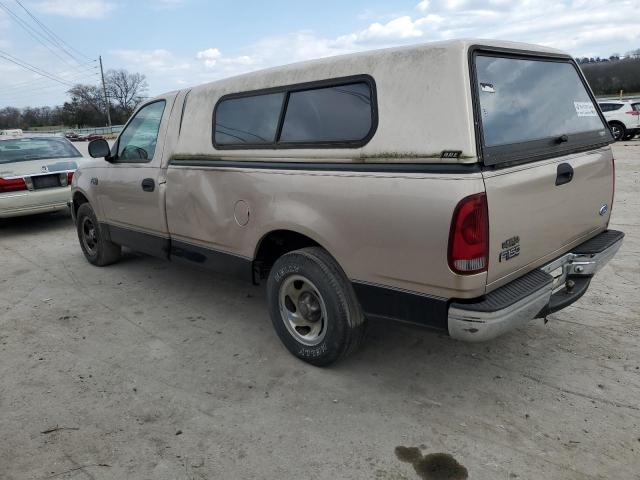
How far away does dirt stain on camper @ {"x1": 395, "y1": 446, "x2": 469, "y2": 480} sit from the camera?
2.35 m

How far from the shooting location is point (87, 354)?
3693 millimetres

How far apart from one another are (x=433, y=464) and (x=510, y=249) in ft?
3.75

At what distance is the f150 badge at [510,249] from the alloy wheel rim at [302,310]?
116cm

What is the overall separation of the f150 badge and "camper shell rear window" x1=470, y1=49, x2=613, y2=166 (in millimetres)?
402

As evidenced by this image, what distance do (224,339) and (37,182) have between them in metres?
5.54

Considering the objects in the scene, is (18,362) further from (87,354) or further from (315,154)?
(315,154)

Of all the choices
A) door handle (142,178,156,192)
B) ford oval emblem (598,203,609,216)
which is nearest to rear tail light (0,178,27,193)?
door handle (142,178,156,192)

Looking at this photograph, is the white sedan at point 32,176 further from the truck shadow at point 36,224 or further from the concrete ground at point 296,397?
the concrete ground at point 296,397

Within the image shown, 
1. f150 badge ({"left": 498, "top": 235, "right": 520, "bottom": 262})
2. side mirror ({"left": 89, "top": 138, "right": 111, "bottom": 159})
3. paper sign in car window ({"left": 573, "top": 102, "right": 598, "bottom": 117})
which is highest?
paper sign in car window ({"left": 573, "top": 102, "right": 598, "bottom": 117})

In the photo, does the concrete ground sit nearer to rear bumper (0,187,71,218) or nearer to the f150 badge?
the f150 badge

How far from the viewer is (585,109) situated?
3506 millimetres

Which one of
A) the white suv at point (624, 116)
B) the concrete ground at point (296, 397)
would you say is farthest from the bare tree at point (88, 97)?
the concrete ground at point (296, 397)

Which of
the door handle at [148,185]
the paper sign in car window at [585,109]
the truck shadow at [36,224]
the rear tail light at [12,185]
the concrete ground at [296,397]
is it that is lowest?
the concrete ground at [296,397]

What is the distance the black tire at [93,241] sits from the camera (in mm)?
5605
